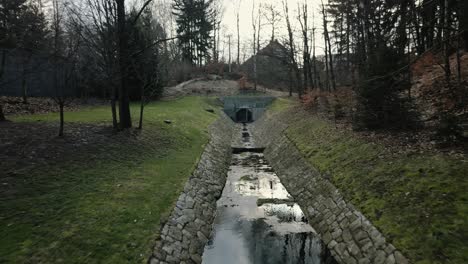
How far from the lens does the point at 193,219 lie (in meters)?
11.0

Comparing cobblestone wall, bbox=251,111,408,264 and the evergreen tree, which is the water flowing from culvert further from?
the evergreen tree

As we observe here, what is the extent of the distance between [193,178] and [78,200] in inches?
215

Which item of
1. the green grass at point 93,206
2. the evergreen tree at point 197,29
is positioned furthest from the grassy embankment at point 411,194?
the evergreen tree at point 197,29

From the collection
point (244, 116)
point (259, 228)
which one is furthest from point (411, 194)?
point (244, 116)

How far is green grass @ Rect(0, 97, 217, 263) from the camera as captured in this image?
7.55m

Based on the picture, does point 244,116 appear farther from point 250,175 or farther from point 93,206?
point 93,206

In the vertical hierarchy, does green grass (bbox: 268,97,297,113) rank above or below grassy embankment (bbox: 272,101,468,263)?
above

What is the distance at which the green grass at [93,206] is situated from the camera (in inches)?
297

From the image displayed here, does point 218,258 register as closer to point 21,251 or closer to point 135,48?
point 21,251

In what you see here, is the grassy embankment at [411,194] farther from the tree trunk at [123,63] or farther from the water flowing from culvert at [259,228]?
the tree trunk at [123,63]

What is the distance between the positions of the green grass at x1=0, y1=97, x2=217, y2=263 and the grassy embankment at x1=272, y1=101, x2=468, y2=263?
642cm

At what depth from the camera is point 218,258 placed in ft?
31.6

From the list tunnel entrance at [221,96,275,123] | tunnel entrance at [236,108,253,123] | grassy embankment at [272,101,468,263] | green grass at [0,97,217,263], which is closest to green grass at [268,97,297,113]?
tunnel entrance at [221,96,275,123]

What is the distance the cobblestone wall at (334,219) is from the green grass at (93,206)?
17.3 ft
